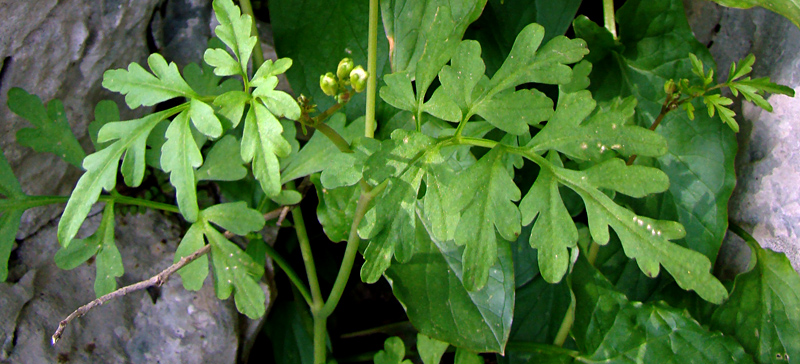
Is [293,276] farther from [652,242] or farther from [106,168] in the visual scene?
[652,242]

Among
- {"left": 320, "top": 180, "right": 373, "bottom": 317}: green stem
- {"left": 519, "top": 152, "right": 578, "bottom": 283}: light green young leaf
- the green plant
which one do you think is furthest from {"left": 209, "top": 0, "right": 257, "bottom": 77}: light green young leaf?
{"left": 519, "top": 152, "right": 578, "bottom": 283}: light green young leaf

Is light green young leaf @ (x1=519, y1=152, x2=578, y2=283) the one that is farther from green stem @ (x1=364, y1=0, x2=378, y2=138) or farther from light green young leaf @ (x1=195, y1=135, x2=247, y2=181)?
light green young leaf @ (x1=195, y1=135, x2=247, y2=181)

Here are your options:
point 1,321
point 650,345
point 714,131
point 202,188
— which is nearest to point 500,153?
point 650,345

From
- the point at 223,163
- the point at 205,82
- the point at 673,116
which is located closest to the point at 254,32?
the point at 205,82

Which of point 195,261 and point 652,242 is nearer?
point 652,242

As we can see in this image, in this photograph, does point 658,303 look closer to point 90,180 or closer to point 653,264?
point 653,264

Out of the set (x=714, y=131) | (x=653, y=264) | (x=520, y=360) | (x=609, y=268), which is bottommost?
(x=520, y=360)

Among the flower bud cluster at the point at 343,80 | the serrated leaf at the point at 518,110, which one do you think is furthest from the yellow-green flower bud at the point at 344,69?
the serrated leaf at the point at 518,110
